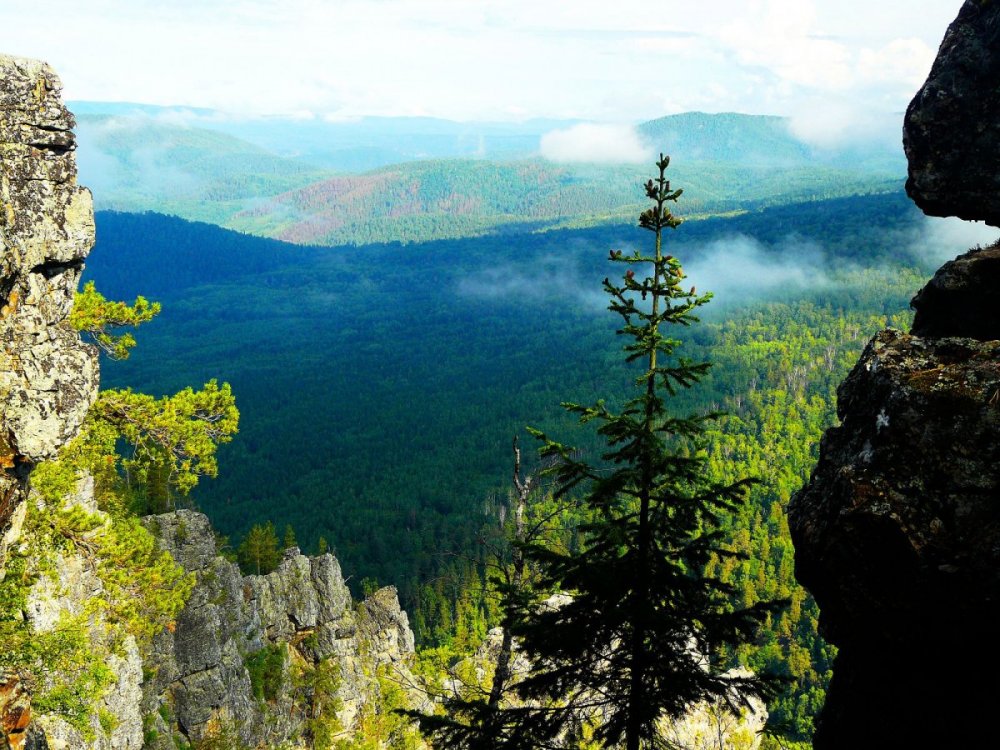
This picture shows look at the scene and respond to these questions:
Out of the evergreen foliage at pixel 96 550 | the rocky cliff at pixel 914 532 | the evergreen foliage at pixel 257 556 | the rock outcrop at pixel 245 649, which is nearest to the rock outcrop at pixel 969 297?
the rocky cliff at pixel 914 532

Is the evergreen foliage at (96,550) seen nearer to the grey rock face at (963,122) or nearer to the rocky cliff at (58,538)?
the rocky cliff at (58,538)

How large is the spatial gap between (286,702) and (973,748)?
38.7m

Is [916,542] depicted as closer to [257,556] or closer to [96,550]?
[96,550]

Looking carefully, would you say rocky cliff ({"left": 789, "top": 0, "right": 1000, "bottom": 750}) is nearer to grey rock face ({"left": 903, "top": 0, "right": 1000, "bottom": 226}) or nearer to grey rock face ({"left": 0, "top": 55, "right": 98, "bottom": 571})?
grey rock face ({"left": 903, "top": 0, "right": 1000, "bottom": 226})

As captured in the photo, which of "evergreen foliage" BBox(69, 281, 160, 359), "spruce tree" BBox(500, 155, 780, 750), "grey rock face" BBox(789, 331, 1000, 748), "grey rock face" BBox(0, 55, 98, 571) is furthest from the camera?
"evergreen foliage" BBox(69, 281, 160, 359)

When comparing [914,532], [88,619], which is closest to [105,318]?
[88,619]

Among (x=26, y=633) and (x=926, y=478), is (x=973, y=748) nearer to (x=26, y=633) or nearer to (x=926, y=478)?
(x=926, y=478)

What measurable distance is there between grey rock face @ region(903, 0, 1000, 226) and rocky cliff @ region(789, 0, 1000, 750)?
5.81 feet

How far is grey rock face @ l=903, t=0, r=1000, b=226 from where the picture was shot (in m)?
13.9

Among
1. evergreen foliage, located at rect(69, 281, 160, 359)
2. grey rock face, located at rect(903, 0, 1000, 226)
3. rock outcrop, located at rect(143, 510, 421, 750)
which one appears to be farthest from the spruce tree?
evergreen foliage, located at rect(69, 281, 160, 359)

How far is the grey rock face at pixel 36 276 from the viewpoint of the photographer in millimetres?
13688

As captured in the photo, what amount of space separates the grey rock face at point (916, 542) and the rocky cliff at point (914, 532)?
17mm

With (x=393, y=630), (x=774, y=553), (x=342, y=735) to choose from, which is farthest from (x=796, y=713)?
(x=342, y=735)

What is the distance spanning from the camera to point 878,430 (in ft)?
36.4
